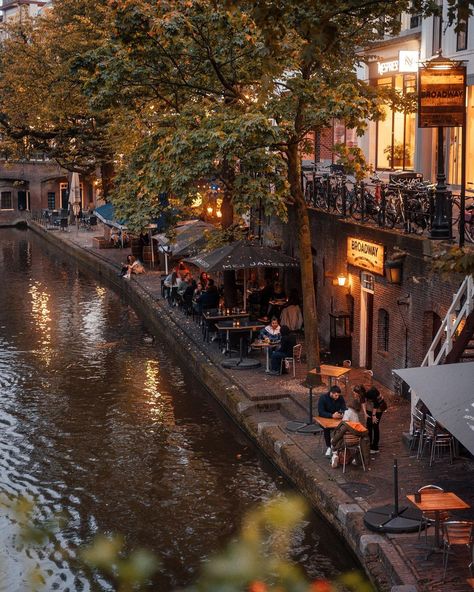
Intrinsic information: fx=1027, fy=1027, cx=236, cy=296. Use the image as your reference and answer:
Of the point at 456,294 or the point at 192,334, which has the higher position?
the point at 456,294

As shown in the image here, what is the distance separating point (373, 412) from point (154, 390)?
8.73 metres

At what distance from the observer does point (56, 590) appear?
1412 centimetres

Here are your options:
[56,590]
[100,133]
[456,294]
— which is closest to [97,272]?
[100,133]

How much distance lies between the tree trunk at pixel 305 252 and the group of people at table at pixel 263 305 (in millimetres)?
1134

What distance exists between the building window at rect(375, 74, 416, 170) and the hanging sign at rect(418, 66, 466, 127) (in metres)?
13.4

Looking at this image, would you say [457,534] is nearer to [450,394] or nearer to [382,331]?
[450,394]

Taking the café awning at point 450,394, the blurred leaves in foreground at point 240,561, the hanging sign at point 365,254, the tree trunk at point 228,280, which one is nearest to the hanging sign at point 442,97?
the hanging sign at point 365,254

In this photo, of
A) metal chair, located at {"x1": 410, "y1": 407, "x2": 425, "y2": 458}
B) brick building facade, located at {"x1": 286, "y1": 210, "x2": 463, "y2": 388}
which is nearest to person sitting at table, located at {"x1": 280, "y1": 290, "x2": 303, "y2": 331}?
brick building facade, located at {"x1": 286, "y1": 210, "x2": 463, "y2": 388}

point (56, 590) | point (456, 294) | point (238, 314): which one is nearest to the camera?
point (56, 590)

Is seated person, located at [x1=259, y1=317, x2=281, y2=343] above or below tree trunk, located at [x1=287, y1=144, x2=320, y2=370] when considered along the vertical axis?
below

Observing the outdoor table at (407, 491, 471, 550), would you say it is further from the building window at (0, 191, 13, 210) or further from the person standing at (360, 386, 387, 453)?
the building window at (0, 191, 13, 210)

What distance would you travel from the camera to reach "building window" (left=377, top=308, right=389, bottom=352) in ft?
77.8

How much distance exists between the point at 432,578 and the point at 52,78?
39.7 m

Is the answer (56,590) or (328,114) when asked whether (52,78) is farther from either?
(56,590)
